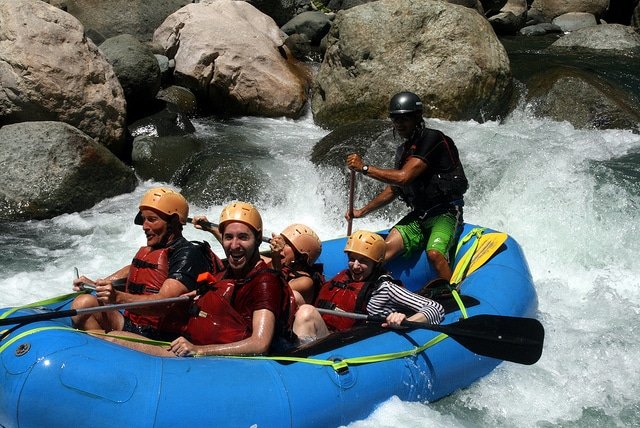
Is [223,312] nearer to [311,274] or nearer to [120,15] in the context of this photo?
[311,274]

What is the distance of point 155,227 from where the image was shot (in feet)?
14.2

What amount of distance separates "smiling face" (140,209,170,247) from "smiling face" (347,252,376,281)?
1029mm

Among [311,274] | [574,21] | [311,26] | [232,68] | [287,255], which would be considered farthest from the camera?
[574,21]

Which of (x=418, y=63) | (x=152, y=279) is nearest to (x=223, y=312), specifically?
(x=152, y=279)

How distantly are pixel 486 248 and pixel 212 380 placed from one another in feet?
8.21

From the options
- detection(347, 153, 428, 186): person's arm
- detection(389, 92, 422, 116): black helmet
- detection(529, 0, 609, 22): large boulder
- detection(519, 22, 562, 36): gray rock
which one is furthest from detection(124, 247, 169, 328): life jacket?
detection(529, 0, 609, 22): large boulder

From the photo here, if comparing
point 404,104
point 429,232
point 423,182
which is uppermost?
point 404,104

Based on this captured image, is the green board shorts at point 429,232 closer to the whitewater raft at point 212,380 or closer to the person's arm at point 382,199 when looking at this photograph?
the person's arm at point 382,199

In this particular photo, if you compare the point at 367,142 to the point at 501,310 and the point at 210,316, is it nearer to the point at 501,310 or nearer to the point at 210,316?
the point at 501,310

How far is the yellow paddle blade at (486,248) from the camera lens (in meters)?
5.44

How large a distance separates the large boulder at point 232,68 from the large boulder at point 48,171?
306cm

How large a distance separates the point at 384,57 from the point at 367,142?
6.15ft

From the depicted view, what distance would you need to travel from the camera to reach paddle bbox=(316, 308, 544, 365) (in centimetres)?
427

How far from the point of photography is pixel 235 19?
38.9ft
